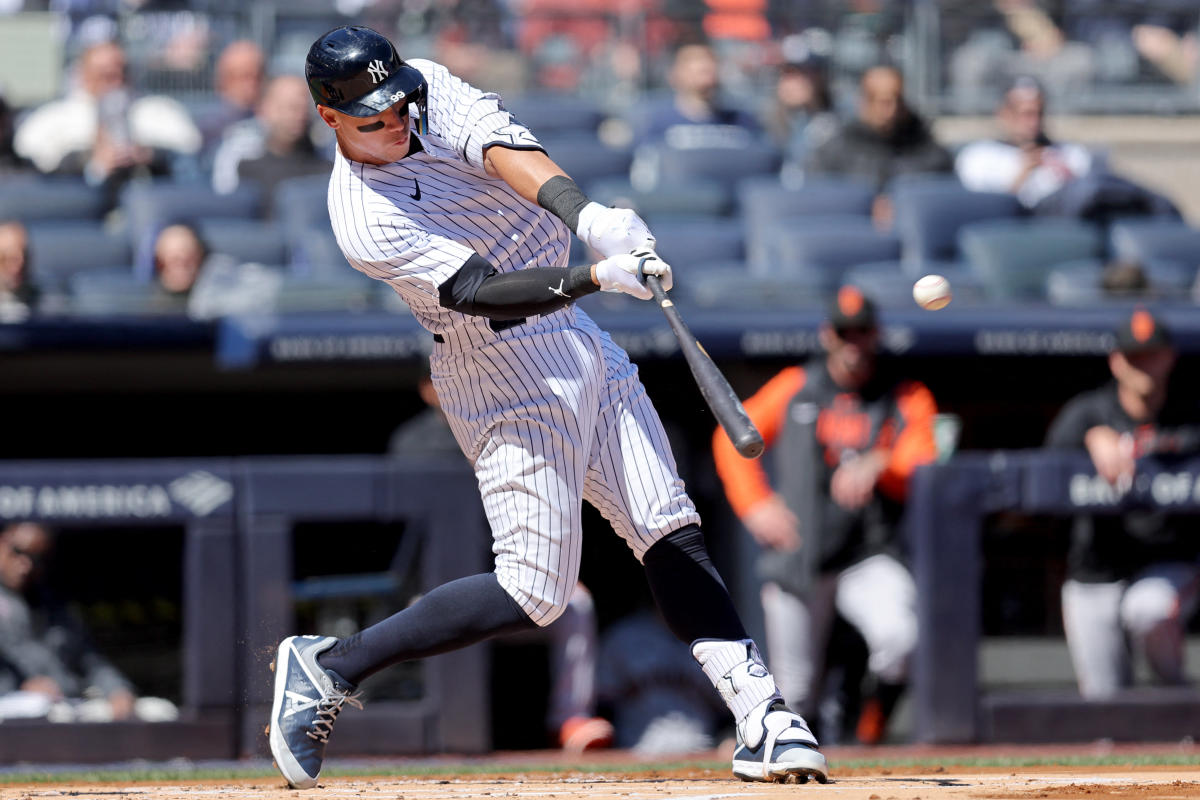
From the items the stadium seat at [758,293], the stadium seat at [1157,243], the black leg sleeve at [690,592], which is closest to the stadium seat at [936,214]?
the stadium seat at [1157,243]

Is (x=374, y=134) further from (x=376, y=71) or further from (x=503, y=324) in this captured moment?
(x=503, y=324)

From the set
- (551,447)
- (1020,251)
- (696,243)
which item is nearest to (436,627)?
(551,447)

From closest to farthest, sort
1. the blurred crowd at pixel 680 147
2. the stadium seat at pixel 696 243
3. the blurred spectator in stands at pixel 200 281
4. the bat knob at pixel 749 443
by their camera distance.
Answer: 1. the bat knob at pixel 749 443
2. the blurred spectator in stands at pixel 200 281
3. the blurred crowd at pixel 680 147
4. the stadium seat at pixel 696 243

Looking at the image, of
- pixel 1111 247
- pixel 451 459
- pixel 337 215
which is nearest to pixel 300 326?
pixel 451 459

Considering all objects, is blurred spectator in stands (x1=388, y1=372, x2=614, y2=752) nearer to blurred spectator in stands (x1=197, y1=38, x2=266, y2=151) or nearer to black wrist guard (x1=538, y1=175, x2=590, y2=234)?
black wrist guard (x1=538, y1=175, x2=590, y2=234)

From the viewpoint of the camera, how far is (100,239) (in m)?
6.53

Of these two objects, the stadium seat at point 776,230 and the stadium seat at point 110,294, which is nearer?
the stadium seat at point 110,294

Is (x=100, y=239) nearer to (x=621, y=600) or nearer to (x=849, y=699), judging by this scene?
(x=621, y=600)

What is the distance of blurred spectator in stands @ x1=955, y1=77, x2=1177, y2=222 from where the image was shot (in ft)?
23.9

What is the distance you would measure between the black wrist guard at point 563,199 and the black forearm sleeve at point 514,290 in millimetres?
89

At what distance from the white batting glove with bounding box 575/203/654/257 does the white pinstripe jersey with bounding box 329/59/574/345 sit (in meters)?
0.22

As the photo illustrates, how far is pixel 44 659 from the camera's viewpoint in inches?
201

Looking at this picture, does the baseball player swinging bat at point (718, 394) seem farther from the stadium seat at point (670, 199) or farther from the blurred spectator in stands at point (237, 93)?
the blurred spectator in stands at point (237, 93)

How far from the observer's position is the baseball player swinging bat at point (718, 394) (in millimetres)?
2805
